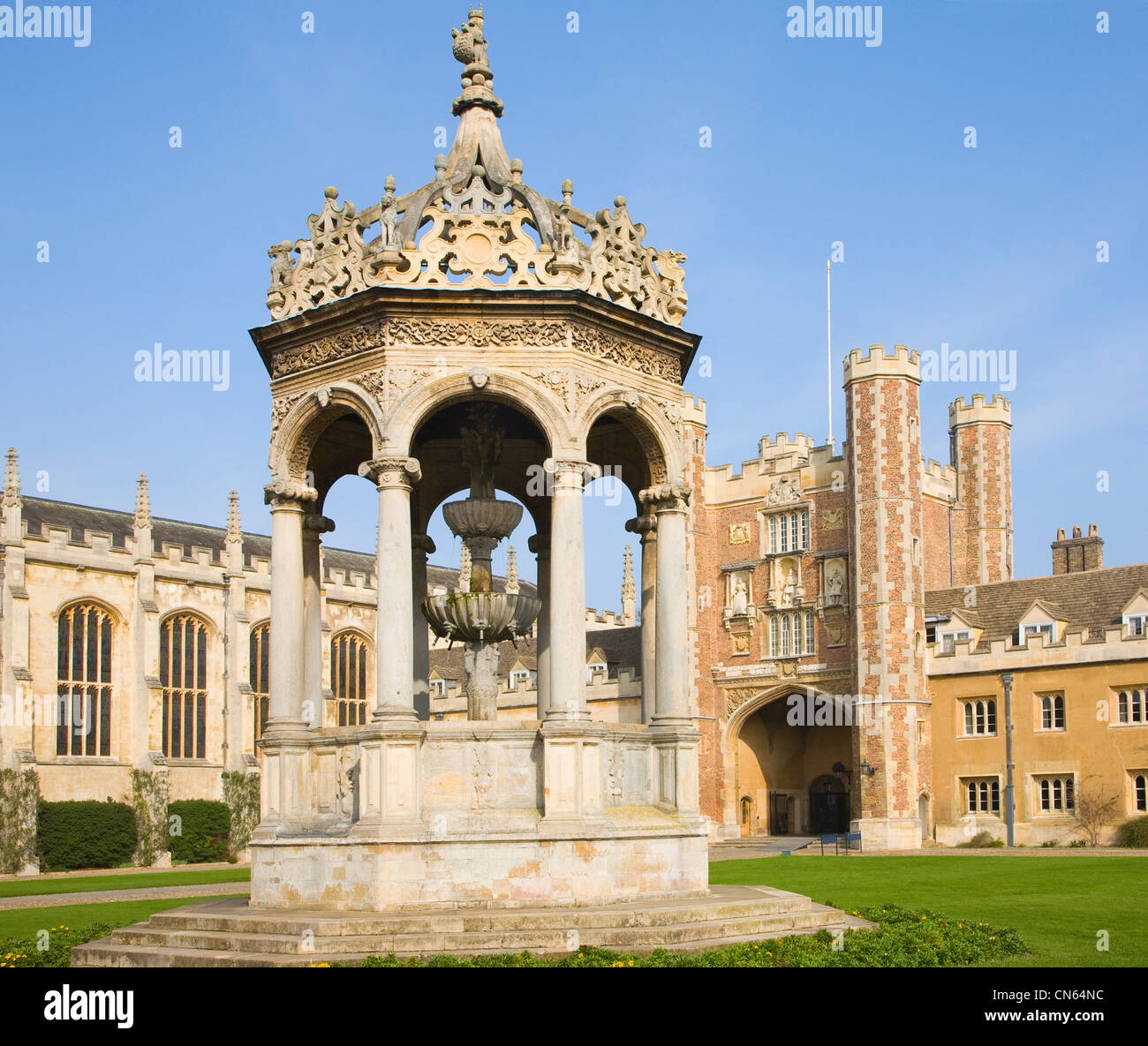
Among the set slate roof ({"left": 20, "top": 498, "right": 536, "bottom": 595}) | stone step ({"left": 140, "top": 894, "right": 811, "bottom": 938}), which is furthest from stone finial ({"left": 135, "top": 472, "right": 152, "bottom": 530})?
stone step ({"left": 140, "top": 894, "right": 811, "bottom": 938})

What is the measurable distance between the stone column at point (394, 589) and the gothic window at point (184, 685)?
43844 mm

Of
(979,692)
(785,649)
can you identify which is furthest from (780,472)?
(979,692)

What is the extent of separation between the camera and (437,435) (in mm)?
16609

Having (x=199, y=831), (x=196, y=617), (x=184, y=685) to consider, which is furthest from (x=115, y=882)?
(x=196, y=617)

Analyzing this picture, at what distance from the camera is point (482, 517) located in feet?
49.9

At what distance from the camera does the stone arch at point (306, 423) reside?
13.7 metres

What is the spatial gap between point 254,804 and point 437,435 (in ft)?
140

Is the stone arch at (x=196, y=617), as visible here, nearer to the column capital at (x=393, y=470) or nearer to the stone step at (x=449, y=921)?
the column capital at (x=393, y=470)

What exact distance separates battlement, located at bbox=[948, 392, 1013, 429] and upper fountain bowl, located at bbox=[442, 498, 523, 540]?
47.8m

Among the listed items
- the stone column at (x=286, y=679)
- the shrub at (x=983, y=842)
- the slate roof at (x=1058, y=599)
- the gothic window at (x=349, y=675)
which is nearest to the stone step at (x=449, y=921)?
the stone column at (x=286, y=679)

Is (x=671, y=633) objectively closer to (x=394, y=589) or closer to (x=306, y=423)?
(x=394, y=589)

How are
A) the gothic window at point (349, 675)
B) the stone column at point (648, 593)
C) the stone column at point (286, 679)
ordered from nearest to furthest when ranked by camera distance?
the stone column at point (286, 679) < the stone column at point (648, 593) < the gothic window at point (349, 675)

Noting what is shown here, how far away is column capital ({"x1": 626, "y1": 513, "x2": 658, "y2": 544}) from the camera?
15273 millimetres
